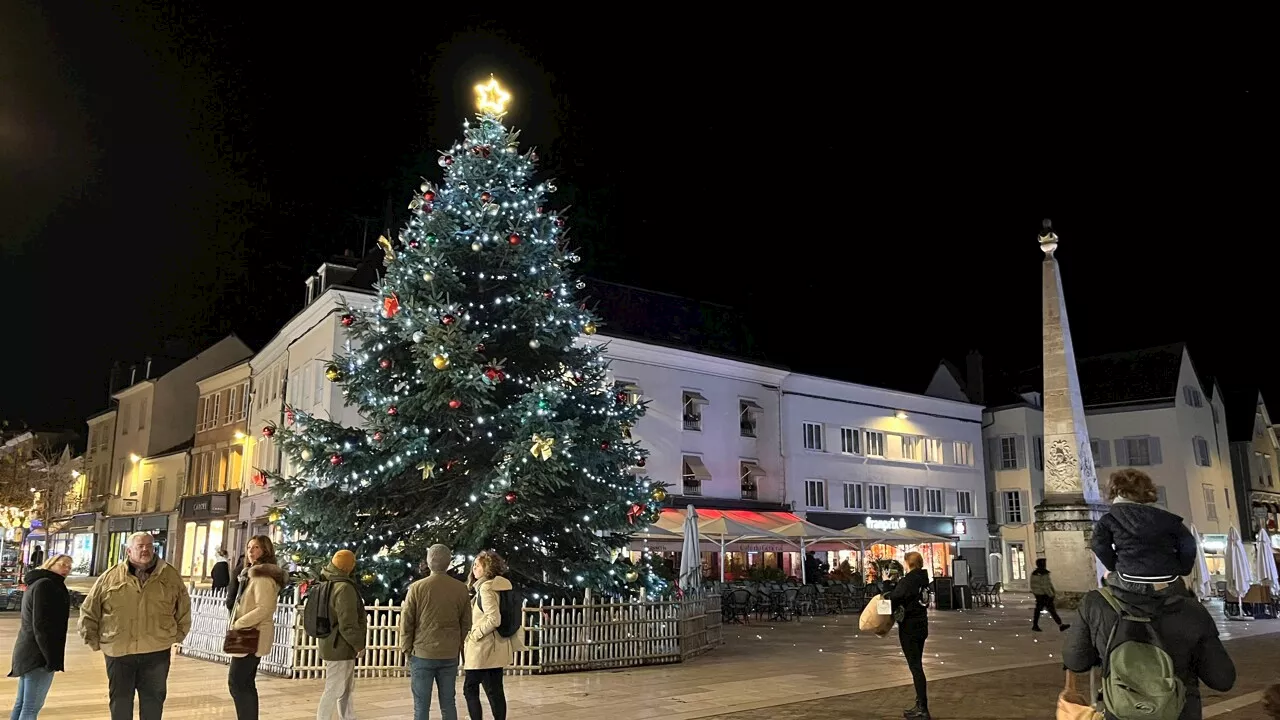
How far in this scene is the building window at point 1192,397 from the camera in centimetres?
4572

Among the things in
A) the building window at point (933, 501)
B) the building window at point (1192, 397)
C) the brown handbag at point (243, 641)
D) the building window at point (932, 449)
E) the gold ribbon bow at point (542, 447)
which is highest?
the building window at point (1192, 397)

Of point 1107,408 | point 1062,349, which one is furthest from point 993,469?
point 1062,349

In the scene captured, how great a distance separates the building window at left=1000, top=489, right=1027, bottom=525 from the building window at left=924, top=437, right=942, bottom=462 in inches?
208

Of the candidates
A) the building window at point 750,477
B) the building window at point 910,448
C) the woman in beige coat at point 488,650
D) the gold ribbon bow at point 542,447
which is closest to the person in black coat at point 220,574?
the gold ribbon bow at point 542,447

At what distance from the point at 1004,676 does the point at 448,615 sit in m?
8.45

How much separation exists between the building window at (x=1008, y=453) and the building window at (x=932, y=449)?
5250 mm

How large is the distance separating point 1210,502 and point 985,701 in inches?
1704

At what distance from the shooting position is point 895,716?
9039mm

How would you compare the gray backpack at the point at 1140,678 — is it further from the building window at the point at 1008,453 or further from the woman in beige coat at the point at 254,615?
the building window at the point at 1008,453

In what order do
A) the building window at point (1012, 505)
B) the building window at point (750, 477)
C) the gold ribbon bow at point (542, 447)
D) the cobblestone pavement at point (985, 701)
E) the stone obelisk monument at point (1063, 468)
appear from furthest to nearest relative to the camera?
the building window at point (1012, 505), the building window at point (750, 477), the stone obelisk monument at point (1063, 468), the gold ribbon bow at point (542, 447), the cobblestone pavement at point (985, 701)

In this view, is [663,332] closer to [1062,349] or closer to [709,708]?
[1062,349]

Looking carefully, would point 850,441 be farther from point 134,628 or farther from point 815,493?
point 134,628

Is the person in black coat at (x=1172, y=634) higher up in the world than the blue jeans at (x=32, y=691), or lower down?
higher up

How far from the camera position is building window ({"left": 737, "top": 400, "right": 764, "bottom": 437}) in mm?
34438
